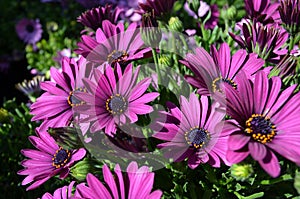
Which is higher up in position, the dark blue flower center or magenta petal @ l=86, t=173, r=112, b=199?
the dark blue flower center

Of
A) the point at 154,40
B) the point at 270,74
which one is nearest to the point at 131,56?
the point at 154,40

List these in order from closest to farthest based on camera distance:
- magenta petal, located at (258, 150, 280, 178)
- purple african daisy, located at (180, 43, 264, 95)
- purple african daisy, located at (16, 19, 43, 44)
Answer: magenta petal, located at (258, 150, 280, 178) < purple african daisy, located at (180, 43, 264, 95) < purple african daisy, located at (16, 19, 43, 44)

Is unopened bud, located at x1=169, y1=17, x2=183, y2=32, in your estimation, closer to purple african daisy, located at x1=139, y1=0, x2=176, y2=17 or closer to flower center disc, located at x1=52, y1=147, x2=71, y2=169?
purple african daisy, located at x1=139, y1=0, x2=176, y2=17

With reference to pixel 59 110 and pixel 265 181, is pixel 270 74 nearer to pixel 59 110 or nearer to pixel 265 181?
pixel 265 181

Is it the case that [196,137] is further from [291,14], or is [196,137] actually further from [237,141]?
[291,14]

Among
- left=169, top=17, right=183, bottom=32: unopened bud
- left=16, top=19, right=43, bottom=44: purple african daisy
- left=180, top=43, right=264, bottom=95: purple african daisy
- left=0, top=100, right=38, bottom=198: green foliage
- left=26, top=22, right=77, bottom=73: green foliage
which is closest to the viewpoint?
left=180, top=43, right=264, bottom=95: purple african daisy

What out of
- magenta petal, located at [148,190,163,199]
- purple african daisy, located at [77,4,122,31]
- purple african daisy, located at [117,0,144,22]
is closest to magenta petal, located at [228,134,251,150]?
magenta petal, located at [148,190,163,199]

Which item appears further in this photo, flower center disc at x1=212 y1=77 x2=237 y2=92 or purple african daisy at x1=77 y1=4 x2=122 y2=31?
purple african daisy at x1=77 y1=4 x2=122 y2=31

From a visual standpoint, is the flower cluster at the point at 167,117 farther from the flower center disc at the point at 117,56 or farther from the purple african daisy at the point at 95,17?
the purple african daisy at the point at 95,17
